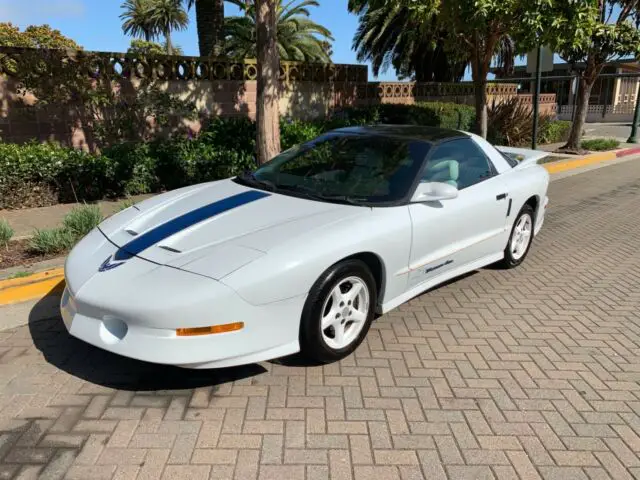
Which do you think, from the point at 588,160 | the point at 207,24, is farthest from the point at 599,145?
the point at 207,24

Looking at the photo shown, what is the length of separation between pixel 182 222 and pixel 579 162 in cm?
1224

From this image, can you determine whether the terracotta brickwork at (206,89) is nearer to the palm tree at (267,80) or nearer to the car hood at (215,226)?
the palm tree at (267,80)

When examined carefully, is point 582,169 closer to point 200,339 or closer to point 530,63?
point 530,63

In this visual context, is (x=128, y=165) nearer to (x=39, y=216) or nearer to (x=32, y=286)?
(x=39, y=216)

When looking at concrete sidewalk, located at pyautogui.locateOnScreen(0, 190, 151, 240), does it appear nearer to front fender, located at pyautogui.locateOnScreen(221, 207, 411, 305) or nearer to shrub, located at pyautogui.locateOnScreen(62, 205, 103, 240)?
shrub, located at pyautogui.locateOnScreen(62, 205, 103, 240)

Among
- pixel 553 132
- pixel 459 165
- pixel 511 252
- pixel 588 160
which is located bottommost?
pixel 588 160

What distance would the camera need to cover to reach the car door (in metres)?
3.69

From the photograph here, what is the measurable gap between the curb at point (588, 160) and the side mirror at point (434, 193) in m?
9.14

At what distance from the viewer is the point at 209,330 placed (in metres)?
2.68

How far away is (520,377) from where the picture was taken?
3168 mm

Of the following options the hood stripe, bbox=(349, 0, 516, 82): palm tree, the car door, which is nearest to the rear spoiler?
the car door

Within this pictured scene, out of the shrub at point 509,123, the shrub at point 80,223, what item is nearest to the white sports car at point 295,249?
the shrub at point 80,223

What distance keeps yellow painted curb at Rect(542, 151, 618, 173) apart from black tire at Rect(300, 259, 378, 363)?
9935 millimetres

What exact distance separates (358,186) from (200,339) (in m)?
1.67
